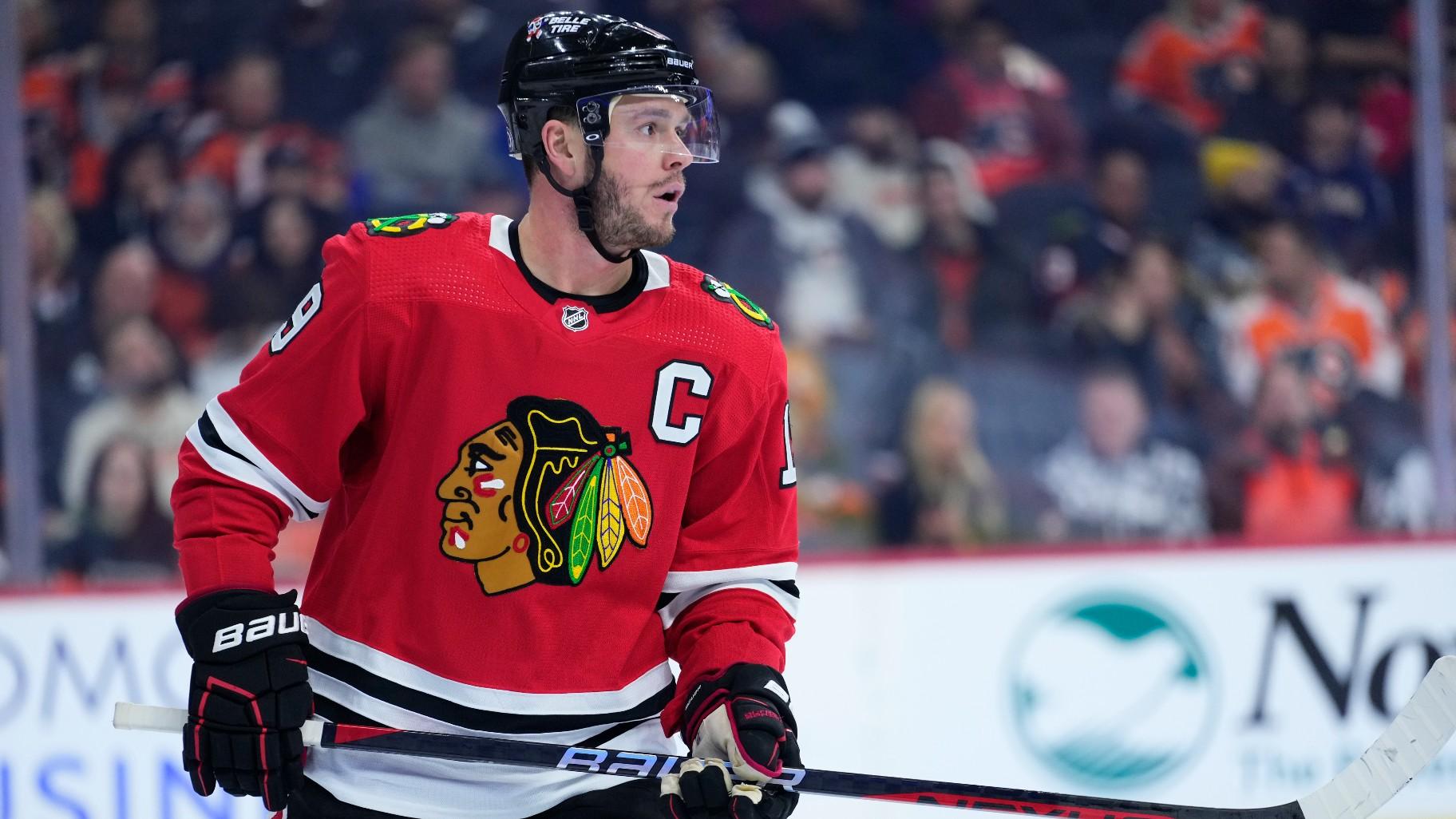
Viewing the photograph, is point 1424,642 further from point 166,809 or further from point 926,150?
point 166,809

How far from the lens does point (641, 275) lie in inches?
73.2

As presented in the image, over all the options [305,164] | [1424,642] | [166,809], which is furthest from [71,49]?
[1424,642]

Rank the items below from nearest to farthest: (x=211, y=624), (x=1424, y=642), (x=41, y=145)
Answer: (x=211, y=624) < (x=1424, y=642) < (x=41, y=145)

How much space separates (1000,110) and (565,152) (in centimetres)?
325

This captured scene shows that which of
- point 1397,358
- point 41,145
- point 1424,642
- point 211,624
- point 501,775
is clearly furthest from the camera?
point 1397,358

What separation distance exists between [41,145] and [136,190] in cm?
25

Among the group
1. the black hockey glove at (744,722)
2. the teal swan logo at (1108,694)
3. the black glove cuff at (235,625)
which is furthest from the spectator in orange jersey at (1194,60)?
the black glove cuff at (235,625)

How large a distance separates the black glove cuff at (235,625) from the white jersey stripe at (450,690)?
95mm

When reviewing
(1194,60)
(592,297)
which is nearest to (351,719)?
(592,297)

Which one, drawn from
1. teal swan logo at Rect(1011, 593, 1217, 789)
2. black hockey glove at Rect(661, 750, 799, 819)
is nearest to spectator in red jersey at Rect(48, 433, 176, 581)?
teal swan logo at Rect(1011, 593, 1217, 789)

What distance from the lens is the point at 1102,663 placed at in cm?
332

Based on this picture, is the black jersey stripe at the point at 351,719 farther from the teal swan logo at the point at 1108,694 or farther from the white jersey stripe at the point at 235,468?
the teal swan logo at the point at 1108,694

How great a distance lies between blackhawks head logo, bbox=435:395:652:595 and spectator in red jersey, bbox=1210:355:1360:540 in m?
2.97

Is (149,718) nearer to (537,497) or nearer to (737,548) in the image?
(537,497)
